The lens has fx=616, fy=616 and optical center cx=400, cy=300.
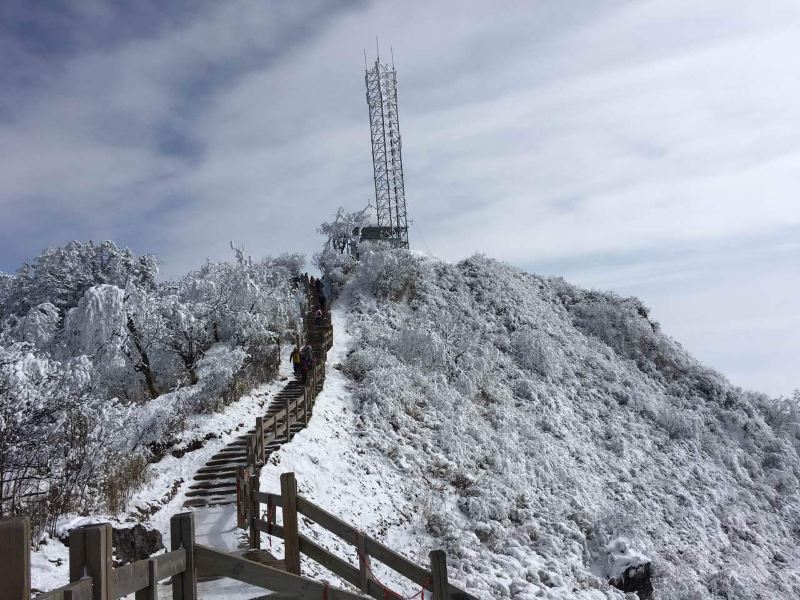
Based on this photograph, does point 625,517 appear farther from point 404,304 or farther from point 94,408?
point 404,304

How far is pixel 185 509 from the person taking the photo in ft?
41.4

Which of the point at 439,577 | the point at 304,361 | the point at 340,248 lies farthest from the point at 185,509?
the point at 340,248

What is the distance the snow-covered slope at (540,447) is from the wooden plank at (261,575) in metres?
9.20

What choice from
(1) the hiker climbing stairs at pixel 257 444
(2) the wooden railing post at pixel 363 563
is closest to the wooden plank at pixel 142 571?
(2) the wooden railing post at pixel 363 563

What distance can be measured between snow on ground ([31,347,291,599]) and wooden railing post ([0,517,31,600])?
5739mm

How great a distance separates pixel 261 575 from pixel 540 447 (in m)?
19.0

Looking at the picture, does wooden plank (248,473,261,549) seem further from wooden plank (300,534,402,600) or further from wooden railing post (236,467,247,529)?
wooden plank (300,534,402,600)

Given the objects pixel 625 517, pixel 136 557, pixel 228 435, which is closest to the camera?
pixel 136 557

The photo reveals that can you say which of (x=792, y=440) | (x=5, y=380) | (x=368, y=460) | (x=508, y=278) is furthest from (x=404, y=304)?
(x=5, y=380)

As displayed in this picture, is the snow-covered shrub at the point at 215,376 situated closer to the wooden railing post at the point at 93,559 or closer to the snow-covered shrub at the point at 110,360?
the snow-covered shrub at the point at 110,360

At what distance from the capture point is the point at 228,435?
1678cm

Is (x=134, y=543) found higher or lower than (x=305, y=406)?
lower

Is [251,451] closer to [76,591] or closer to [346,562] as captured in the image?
[346,562]

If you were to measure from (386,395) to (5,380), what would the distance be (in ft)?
42.7
